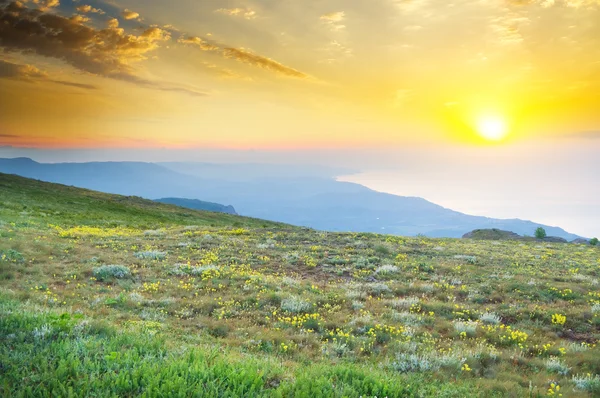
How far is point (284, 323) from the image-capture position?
1145 centimetres

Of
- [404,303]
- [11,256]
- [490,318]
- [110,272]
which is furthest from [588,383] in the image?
[11,256]

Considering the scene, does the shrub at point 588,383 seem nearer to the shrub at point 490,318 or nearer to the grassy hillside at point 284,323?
the grassy hillside at point 284,323

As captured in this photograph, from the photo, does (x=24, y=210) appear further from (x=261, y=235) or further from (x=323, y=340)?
(x=323, y=340)

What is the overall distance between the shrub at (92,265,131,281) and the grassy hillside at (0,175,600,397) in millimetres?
80

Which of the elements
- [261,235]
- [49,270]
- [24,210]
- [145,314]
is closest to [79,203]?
[24,210]

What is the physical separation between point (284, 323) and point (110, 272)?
30.7 feet

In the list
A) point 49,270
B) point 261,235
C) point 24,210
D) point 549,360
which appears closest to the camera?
point 549,360

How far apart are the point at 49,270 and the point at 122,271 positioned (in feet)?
10.2

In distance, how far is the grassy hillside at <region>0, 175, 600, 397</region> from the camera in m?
6.35

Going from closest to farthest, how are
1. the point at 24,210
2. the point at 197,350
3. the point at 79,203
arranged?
the point at 197,350 < the point at 24,210 < the point at 79,203

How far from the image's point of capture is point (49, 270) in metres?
16.2

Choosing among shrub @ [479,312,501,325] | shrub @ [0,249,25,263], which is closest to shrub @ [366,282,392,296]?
shrub @ [479,312,501,325]

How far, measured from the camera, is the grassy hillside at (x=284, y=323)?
635 cm

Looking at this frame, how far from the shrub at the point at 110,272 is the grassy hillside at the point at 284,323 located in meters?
0.08
